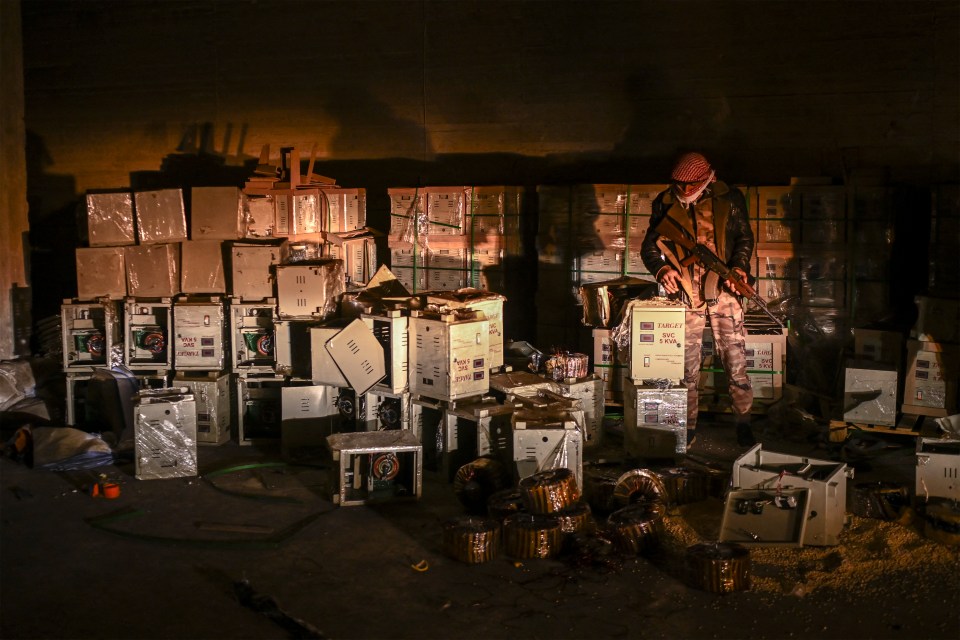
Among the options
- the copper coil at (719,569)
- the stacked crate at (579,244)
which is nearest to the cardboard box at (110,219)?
the stacked crate at (579,244)

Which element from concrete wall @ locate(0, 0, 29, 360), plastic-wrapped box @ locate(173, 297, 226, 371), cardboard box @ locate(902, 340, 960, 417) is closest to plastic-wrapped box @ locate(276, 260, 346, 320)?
plastic-wrapped box @ locate(173, 297, 226, 371)

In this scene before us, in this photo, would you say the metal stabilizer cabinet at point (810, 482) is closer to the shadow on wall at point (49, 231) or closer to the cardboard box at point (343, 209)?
the cardboard box at point (343, 209)

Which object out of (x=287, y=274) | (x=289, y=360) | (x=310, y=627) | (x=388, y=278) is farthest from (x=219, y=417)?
(x=310, y=627)

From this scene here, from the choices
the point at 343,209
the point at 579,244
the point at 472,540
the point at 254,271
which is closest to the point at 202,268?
the point at 254,271

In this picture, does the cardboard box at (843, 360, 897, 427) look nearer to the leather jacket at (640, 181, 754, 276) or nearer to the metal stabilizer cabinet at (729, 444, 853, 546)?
the leather jacket at (640, 181, 754, 276)

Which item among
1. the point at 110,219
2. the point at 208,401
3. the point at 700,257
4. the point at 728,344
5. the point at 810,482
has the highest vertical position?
the point at 110,219

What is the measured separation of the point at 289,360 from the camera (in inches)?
347

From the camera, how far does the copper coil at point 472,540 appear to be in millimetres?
5965

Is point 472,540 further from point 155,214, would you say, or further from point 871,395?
point 155,214

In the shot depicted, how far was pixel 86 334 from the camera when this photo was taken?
928 cm

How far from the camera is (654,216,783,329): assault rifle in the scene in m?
8.46

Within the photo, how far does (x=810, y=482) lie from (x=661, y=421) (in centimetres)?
205

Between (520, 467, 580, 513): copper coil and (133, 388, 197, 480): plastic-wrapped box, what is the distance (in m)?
2.92

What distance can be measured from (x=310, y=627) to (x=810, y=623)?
268 centimetres
